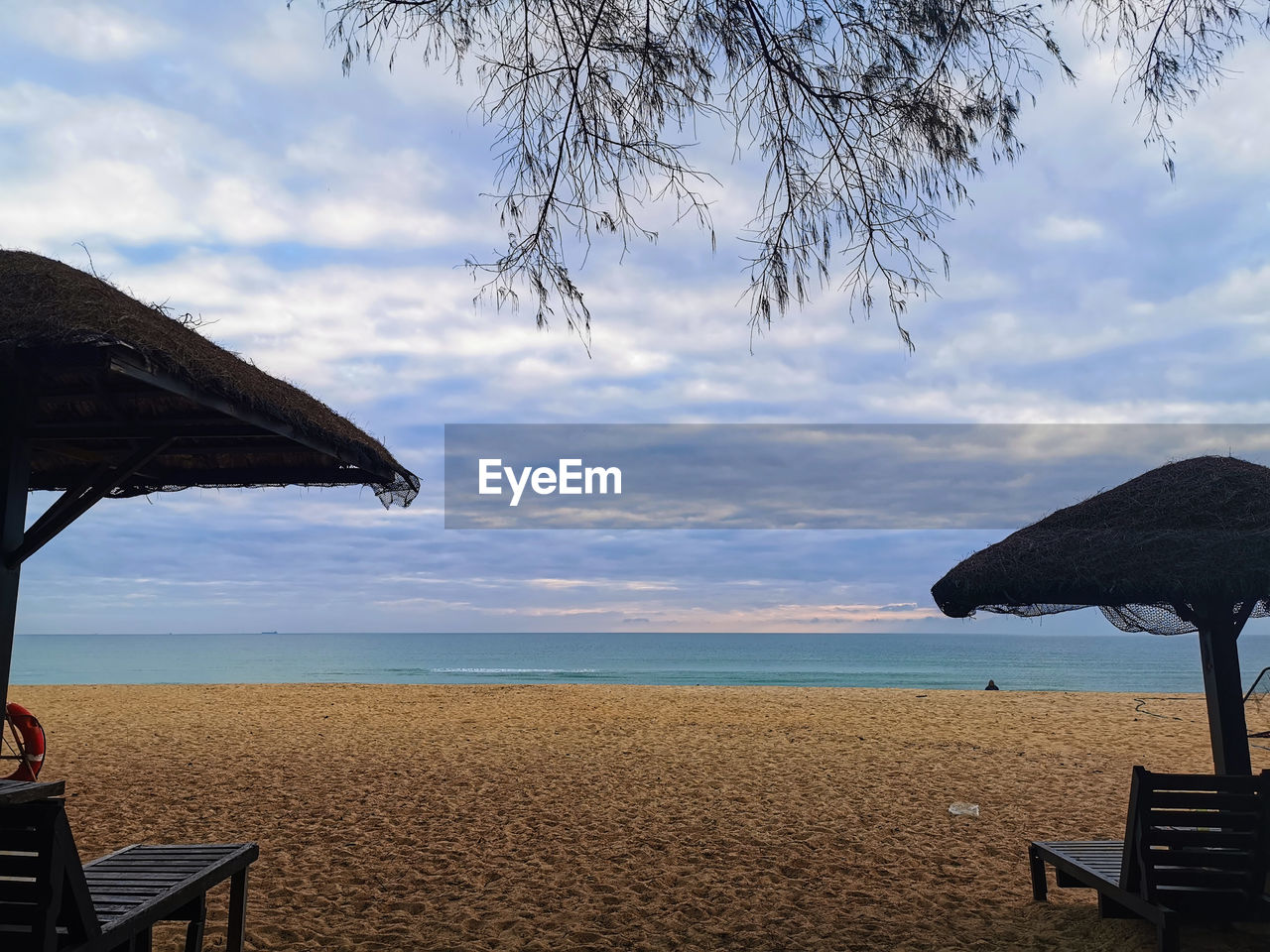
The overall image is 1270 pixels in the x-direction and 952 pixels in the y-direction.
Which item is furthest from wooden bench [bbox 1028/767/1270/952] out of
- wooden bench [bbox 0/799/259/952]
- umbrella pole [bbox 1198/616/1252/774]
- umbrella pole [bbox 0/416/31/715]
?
umbrella pole [bbox 0/416/31/715]

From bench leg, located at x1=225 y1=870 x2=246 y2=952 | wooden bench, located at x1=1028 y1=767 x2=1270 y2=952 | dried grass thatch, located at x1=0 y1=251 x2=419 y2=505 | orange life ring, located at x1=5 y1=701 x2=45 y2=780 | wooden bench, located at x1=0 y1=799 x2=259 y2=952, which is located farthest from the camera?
orange life ring, located at x1=5 y1=701 x2=45 y2=780

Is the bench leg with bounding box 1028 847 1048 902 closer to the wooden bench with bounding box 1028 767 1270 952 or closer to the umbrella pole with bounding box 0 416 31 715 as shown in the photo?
the wooden bench with bounding box 1028 767 1270 952

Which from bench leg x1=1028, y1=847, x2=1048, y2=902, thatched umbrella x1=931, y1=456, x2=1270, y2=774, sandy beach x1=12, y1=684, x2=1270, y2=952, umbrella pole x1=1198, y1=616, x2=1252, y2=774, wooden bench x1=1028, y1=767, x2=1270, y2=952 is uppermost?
thatched umbrella x1=931, y1=456, x2=1270, y2=774

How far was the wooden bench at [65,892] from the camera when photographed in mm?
2590

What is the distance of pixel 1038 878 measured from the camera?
186 inches

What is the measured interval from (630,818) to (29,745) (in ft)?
15.1

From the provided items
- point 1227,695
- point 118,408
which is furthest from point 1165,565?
point 118,408

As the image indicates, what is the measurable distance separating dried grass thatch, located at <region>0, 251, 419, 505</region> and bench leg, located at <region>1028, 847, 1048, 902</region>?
445cm

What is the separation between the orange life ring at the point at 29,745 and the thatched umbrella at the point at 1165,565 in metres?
6.55

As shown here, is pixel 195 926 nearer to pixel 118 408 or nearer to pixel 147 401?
pixel 147 401

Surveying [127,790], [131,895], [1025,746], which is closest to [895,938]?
[131,895]

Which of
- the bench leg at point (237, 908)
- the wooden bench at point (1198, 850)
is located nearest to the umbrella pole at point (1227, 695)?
the wooden bench at point (1198, 850)

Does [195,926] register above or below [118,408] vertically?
below

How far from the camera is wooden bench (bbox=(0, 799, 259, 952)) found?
2590 millimetres
